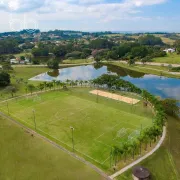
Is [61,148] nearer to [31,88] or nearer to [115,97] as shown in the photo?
[115,97]

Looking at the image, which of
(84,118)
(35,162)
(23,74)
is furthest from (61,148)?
(23,74)

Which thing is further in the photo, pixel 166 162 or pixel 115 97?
pixel 115 97

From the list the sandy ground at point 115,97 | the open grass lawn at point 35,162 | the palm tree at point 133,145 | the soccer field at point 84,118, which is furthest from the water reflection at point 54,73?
the palm tree at point 133,145

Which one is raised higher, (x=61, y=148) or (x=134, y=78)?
(x=134, y=78)

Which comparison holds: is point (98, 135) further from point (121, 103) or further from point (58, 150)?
point (121, 103)

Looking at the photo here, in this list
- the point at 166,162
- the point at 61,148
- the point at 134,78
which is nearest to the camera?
the point at 166,162

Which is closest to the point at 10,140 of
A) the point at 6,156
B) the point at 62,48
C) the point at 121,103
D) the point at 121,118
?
the point at 6,156

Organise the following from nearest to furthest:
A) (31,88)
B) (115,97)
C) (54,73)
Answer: (115,97) < (31,88) < (54,73)
